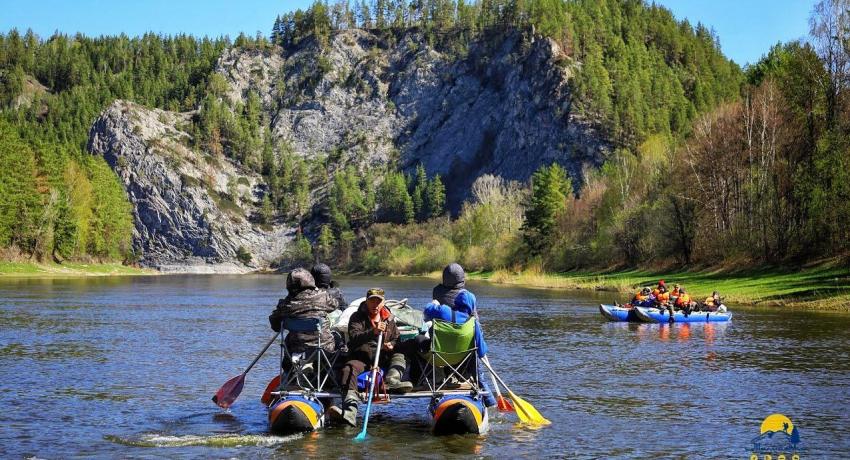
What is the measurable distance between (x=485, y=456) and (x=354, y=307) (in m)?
7.74

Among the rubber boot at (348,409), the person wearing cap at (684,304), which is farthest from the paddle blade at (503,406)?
the person wearing cap at (684,304)

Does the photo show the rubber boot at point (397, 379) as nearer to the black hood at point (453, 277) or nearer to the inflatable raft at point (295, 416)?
the inflatable raft at point (295, 416)

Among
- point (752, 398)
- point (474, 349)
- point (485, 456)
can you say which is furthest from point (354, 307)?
point (752, 398)

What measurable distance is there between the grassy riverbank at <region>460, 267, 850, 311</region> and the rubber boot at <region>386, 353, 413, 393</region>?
129 feet

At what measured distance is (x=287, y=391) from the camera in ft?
61.1

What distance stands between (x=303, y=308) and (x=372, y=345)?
1.84 metres

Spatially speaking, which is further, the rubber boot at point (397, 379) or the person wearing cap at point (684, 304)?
the person wearing cap at point (684, 304)

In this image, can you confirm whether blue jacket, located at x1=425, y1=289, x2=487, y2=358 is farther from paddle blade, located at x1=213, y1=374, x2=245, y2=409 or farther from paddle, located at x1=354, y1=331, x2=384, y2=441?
paddle blade, located at x1=213, y1=374, x2=245, y2=409

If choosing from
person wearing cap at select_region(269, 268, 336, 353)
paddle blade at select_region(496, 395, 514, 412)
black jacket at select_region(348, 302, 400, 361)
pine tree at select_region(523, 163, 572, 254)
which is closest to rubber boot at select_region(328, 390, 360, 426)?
black jacket at select_region(348, 302, 400, 361)

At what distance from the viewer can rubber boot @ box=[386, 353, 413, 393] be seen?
19.0m

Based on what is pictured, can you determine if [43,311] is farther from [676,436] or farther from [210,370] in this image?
[676,436]

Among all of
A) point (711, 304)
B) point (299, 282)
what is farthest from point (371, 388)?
point (711, 304)

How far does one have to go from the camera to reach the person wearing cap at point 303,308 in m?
19.0

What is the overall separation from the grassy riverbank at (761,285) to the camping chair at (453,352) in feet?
127
